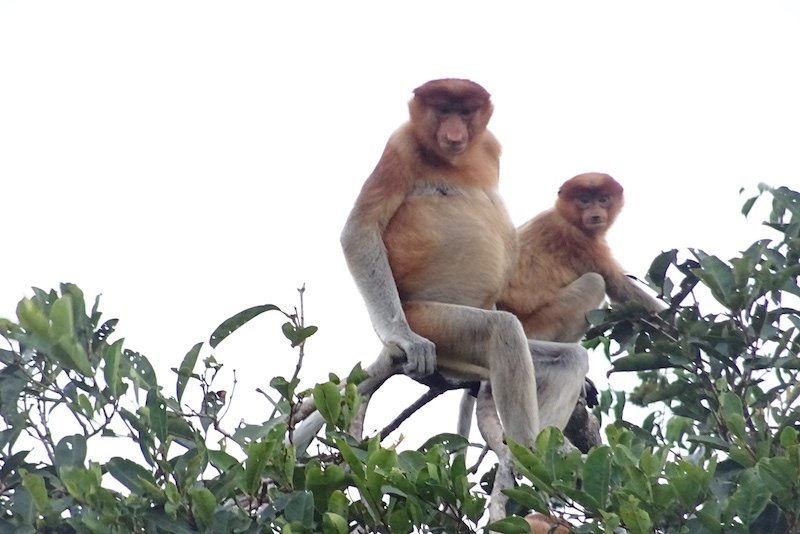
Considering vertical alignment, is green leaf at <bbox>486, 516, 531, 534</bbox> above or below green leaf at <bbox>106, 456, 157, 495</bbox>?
below

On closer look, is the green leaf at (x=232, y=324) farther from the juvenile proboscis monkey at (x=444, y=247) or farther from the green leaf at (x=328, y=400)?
Answer: the juvenile proboscis monkey at (x=444, y=247)

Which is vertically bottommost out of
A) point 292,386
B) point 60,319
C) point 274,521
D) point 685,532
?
point 685,532

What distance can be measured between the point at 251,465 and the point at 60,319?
75 centimetres

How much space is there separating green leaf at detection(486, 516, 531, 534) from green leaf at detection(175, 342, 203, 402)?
3.58ft

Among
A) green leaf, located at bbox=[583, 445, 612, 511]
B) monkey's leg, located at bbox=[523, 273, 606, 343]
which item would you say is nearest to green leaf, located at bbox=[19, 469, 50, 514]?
green leaf, located at bbox=[583, 445, 612, 511]

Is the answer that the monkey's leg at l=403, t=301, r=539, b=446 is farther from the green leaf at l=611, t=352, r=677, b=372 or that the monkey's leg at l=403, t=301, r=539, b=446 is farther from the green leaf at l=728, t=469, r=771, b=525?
the green leaf at l=728, t=469, r=771, b=525

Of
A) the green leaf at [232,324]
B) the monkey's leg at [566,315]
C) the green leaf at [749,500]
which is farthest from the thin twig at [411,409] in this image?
the green leaf at [749,500]

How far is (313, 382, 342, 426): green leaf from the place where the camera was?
3.16 meters

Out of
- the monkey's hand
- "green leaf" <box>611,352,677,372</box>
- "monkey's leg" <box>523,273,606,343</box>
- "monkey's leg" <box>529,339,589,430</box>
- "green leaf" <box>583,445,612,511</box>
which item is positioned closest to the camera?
"green leaf" <box>583,445,612,511</box>

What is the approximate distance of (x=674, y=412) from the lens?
3.91 m

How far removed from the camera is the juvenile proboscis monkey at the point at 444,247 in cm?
469

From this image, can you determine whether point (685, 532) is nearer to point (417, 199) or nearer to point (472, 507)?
point (472, 507)

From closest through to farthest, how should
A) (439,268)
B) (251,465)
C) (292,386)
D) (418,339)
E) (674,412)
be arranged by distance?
1. (251,465)
2. (292,386)
3. (674,412)
4. (418,339)
5. (439,268)

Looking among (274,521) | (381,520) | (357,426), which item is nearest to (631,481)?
(381,520)
